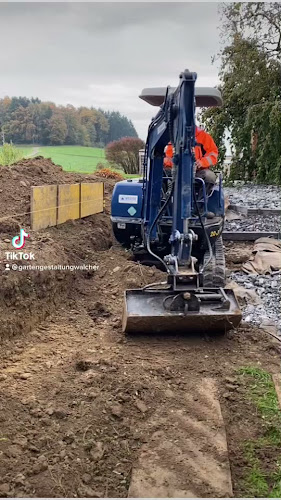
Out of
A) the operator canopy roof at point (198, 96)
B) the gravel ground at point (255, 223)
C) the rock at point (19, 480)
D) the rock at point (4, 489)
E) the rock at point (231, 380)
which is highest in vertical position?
the operator canopy roof at point (198, 96)

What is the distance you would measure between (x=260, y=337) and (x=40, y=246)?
114 inches

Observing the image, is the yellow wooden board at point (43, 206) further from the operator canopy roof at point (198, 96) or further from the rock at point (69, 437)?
the rock at point (69, 437)

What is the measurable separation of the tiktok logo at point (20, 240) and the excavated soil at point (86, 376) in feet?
0.38

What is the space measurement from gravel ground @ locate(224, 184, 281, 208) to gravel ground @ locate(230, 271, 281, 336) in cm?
531

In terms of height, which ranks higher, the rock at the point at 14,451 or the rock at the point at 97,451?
the rock at the point at 14,451

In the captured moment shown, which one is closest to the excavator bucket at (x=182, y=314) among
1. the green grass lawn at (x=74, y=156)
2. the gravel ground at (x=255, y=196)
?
the gravel ground at (x=255, y=196)

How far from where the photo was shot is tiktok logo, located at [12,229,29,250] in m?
5.92

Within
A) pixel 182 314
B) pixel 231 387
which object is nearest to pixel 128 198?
pixel 182 314

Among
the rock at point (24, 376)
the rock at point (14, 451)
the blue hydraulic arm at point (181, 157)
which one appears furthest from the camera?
the blue hydraulic arm at point (181, 157)

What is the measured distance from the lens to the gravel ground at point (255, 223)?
32.8ft

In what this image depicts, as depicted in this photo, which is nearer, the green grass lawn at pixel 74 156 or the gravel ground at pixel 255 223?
the gravel ground at pixel 255 223

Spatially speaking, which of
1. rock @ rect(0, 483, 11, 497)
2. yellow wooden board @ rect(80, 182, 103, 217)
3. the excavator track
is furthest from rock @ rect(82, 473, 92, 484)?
yellow wooden board @ rect(80, 182, 103, 217)

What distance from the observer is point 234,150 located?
1634cm

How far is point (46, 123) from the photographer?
507 inches
